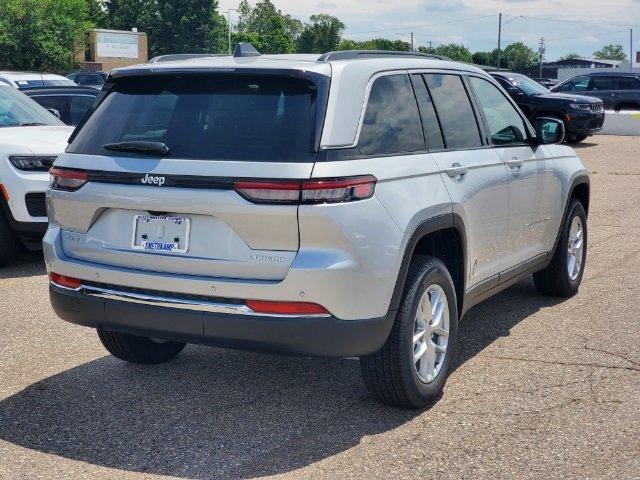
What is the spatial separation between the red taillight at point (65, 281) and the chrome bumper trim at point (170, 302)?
2cm

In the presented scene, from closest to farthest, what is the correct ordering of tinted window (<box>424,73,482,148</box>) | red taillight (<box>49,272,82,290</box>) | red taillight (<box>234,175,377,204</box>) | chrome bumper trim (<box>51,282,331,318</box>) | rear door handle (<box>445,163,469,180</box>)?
red taillight (<box>234,175,377,204</box>) < chrome bumper trim (<box>51,282,331,318</box>) < red taillight (<box>49,272,82,290</box>) < rear door handle (<box>445,163,469,180</box>) < tinted window (<box>424,73,482,148</box>)

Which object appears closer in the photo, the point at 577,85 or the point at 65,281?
the point at 65,281

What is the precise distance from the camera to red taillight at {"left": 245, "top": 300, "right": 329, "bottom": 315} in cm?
427

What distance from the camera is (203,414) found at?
16.2ft

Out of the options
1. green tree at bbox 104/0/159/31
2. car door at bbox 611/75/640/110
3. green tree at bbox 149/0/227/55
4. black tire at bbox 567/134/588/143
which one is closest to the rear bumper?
black tire at bbox 567/134/588/143

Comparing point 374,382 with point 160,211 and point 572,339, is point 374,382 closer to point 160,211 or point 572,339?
point 160,211

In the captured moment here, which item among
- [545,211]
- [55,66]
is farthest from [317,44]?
[545,211]

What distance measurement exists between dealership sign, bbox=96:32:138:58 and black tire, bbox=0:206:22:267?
74.1 m

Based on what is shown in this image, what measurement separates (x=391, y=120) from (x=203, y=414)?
1797mm

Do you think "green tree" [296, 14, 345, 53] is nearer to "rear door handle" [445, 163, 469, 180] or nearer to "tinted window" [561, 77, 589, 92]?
"tinted window" [561, 77, 589, 92]

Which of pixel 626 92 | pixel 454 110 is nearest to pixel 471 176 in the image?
pixel 454 110

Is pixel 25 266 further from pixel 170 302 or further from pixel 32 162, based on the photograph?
pixel 170 302

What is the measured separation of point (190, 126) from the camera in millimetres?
4539

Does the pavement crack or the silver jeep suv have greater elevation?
the silver jeep suv
